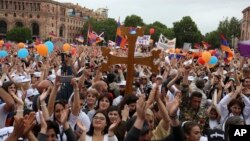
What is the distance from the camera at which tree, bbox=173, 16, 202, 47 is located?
81.2 metres

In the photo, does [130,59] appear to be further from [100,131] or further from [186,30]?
[186,30]

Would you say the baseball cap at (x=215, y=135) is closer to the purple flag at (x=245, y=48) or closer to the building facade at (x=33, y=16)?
the purple flag at (x=245, y=48)

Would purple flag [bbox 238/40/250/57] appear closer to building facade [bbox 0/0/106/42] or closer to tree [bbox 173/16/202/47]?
tree [bbox 173/16/202/47]

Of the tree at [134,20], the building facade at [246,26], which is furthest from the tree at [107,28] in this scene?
the building facade at [246,26]

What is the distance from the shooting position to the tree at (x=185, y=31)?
81250mm

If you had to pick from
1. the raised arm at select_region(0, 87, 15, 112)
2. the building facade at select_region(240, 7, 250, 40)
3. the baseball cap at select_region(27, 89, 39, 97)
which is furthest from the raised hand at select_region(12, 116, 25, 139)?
the building facade at select_region(240, 7, 250, 40)

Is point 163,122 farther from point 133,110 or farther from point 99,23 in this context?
point 99,23

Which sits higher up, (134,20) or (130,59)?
(134,20)

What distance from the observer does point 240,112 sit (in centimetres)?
590

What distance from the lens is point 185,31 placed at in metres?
82.4

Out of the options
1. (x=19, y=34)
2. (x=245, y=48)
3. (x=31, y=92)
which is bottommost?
(x=31, y=92)

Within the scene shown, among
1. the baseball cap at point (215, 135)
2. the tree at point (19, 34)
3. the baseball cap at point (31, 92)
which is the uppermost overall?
the tree at point (19, 34)

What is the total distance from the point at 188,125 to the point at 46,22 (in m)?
95.1

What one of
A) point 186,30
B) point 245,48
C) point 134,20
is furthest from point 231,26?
point 245,48
